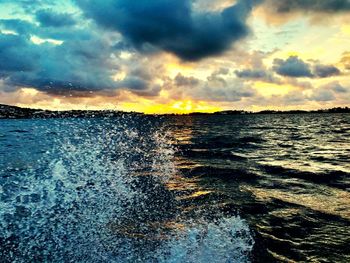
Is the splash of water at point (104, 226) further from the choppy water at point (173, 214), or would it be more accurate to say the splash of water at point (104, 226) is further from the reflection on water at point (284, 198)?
the reflection on water at point (284, 198)

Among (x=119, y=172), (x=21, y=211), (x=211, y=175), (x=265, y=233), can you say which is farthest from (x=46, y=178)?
(x=265, y=233)

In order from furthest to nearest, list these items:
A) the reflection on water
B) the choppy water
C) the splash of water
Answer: the reflection on water → the choppy water → the splash of water

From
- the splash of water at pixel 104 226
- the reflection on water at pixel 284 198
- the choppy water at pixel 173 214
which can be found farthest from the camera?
the reflection on water at pixel 284 198

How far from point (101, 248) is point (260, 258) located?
3659 millimetres

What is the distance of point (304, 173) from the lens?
17.8 metres

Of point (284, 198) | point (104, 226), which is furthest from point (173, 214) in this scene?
point (284, 198)

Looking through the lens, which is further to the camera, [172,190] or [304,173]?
[304,173]

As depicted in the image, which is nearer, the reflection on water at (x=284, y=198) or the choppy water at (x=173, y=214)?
the choppy water at (x=173, y=214)

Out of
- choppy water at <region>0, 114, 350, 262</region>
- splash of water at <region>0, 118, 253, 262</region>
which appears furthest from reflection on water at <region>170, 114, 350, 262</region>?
splash of water at <region>0, 118, 253, 262</region>

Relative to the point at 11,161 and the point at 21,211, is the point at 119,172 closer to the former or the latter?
the point at 21,211

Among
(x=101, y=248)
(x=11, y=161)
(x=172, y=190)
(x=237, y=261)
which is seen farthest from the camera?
(x=11, y=161)

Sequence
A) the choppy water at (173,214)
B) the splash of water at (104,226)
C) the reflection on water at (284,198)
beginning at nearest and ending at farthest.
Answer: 1. the splash of water at (104,226)
2. the choppy water at (173,214)
3. the reflection on water at (284,198)

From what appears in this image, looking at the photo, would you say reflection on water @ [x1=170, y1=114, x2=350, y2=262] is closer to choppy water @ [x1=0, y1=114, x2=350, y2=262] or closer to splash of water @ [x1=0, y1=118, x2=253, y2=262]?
choppy water @ [x1=0, y1=114, x2=350, y2=262]

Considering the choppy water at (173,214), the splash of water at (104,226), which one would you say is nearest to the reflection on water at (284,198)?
the choppy water at (173,214)
